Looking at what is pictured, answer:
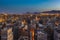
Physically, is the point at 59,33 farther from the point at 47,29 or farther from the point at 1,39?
the point at 1,39

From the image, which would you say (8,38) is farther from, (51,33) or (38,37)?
(51,33)

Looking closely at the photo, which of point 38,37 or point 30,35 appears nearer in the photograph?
point 38,37

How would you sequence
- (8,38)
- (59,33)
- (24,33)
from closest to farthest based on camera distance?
(59,33) < (8,38) < (24,33)

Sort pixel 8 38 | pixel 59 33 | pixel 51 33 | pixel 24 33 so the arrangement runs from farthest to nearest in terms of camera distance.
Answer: pixel 24 33, pixel 51 33, pixel 8 38, pixel 59 33

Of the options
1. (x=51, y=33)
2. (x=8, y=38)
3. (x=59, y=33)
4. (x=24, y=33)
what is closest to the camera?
(x=59, y=33)

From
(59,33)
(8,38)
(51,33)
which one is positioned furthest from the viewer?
(51,33)

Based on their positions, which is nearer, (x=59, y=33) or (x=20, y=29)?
(x=59, y=33)

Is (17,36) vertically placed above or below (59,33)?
below

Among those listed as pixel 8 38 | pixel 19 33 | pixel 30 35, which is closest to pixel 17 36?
pixel 19 33

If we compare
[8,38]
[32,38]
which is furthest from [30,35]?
[8,38]
